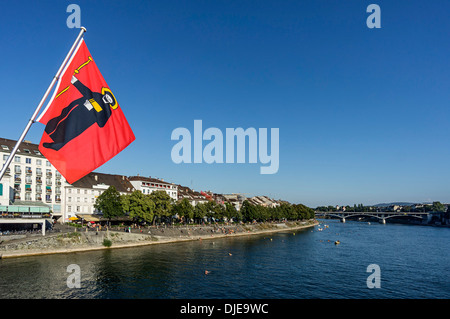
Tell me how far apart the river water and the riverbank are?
2.72m

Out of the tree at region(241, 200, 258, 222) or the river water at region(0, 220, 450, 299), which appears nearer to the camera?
the river water at region(0, 220, 450, 299)

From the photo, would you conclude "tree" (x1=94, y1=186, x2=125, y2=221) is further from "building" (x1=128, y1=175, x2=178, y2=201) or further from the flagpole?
the flagpole

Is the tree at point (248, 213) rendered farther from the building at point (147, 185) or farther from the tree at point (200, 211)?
the building at point (147, 185)

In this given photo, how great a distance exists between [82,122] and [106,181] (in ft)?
287

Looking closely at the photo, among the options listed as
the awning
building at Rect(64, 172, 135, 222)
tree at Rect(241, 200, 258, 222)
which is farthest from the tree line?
building at Rect(64, 172, 135, 222)

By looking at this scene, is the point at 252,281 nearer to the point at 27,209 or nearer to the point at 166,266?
the point at 166,266

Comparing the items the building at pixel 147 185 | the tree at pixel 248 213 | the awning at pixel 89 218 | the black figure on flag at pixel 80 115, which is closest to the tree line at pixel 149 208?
the tree at pixel 248 213

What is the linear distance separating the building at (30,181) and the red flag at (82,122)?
2521 inches

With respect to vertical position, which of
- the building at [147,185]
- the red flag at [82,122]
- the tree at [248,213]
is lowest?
the tree at [248,213]

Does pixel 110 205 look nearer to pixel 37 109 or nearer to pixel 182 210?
pixel 182 210

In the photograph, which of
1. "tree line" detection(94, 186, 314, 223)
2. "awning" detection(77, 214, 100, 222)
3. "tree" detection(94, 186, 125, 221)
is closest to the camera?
"tree" detection(94, 186, 125, 221)

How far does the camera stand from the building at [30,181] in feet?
215

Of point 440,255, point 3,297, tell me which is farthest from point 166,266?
point 440,255

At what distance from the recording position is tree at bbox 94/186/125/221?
6956cm
